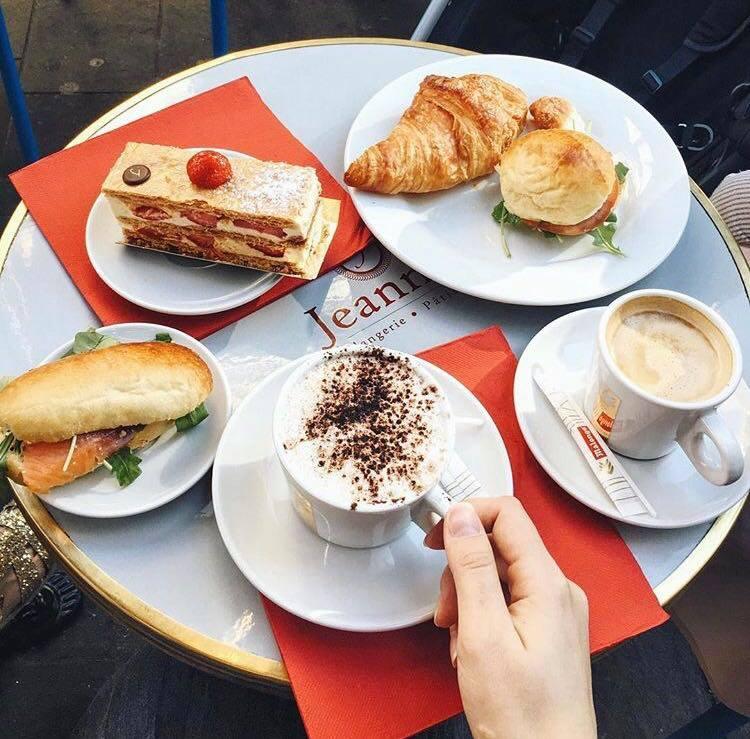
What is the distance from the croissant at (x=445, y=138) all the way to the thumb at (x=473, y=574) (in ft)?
2.50

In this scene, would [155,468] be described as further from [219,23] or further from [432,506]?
[219,23]

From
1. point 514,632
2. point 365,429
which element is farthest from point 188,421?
point 514,632

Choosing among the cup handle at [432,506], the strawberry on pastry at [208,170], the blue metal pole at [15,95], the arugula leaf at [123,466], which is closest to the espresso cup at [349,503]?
the cup handle at [432,506]

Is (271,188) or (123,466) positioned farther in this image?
(271,188)

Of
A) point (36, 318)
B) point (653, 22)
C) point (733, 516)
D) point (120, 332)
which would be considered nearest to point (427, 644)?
point (733, 516)

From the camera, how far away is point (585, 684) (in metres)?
0.89

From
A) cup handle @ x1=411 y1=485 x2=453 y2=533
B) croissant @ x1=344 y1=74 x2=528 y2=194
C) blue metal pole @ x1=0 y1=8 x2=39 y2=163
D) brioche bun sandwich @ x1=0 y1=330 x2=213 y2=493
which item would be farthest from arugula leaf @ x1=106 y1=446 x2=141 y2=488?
blue metal pole @ x1=0 y1=8 x2=39 y2=163

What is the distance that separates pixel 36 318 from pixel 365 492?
0.73m

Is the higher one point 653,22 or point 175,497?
point 653,22

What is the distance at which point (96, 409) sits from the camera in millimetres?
Answer: 1078

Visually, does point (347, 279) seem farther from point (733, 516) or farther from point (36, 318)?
point (733, 516)

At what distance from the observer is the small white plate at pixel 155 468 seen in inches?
42.3

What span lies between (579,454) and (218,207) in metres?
0.73

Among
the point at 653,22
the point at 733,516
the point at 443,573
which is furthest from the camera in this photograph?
the point at 653,22
